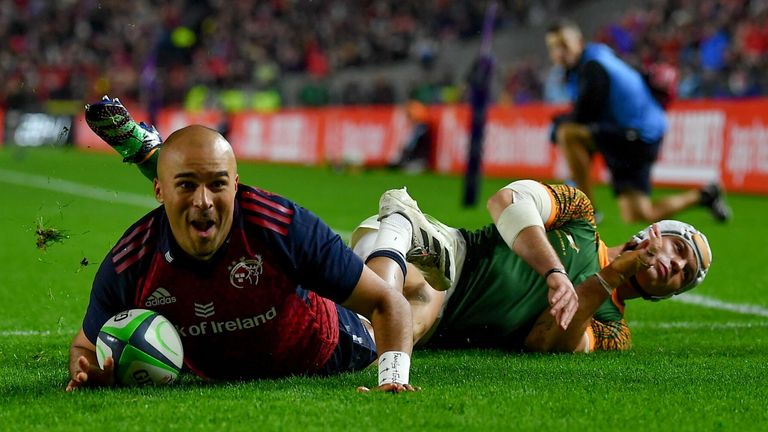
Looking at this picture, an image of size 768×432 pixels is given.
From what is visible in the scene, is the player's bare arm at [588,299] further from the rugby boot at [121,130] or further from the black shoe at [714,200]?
the black shoe at [714,200]

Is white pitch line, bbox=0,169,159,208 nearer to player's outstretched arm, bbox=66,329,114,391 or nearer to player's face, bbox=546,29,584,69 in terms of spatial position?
player's face, bbox=546,29,584,69

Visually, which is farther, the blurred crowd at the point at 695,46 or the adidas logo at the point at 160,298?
the blurred crowd at the point at 695,46

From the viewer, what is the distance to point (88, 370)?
4.40m

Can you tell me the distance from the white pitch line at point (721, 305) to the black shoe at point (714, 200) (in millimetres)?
4523

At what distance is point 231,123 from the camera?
33219mm

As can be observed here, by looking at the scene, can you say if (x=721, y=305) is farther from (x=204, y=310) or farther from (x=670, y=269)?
(x=204, y=310)

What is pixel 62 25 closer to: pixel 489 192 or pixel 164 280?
pixel 489 192

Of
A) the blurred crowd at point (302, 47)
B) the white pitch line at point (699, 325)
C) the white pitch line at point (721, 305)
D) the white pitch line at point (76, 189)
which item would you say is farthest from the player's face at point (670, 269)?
the blurred crowd at point (302, 47)

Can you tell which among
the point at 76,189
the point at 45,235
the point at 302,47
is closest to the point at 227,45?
the point at 302,47

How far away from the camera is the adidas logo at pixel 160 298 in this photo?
4320 mm

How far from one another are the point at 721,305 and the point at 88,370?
175 inches

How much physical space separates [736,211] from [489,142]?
7922mm

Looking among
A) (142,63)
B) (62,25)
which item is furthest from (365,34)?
(62,25)

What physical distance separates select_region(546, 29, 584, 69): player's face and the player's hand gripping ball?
8.03 m
